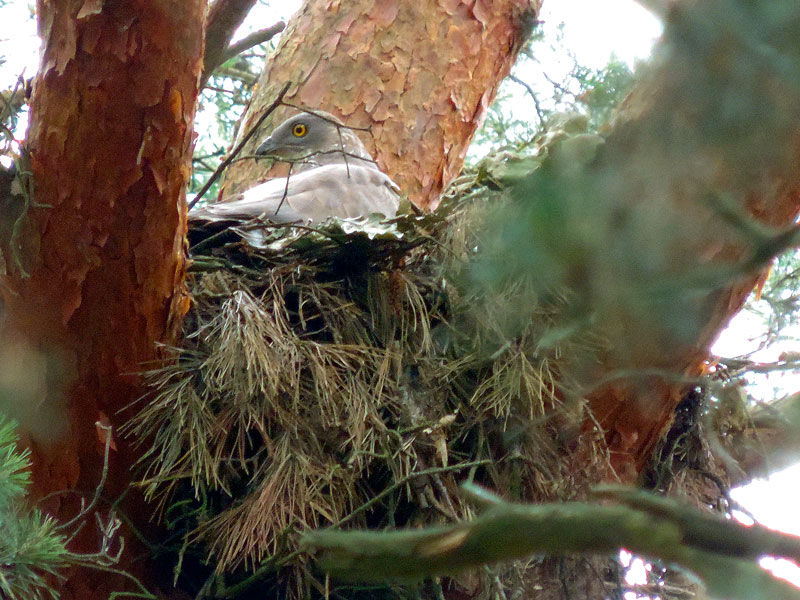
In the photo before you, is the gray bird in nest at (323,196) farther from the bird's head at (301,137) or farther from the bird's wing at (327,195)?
the bird's head at (301,137)

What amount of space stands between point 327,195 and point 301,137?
105cm

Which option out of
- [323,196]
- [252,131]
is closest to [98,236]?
[252,131]

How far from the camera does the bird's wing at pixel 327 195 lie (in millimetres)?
3578

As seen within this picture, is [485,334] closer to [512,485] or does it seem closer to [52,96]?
[512,485]

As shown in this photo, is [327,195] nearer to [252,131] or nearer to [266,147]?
[266,147]

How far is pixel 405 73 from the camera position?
15.4 feet

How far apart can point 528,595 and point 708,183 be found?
1774 millimetres

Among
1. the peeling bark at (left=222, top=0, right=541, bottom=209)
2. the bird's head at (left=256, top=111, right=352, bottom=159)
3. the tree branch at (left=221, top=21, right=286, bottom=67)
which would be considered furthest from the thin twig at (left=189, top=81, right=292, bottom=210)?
the bird's head at (left=256, top=111, right=352, bottom=159)

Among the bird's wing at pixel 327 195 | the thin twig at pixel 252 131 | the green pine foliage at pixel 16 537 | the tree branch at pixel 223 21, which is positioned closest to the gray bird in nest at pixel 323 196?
the bird's wing at pixel 327 195

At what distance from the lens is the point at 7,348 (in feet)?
7.91

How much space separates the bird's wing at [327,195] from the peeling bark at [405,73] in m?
0.43

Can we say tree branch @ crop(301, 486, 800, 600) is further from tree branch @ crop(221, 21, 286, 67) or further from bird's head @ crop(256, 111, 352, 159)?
bird's head @ crop(256, 111, 352, 159)

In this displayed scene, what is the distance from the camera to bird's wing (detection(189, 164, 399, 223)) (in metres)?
A: 3.58

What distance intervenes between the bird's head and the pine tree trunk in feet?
7.60
